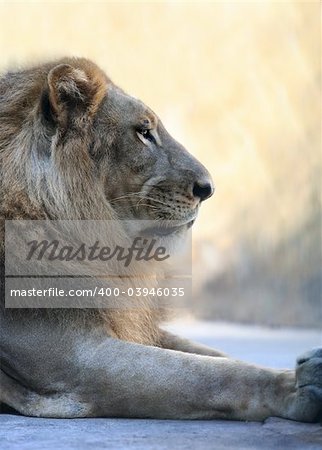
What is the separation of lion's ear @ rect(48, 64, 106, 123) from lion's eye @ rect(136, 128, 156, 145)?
0.18 m

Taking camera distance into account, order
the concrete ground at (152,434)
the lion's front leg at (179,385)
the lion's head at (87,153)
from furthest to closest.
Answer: the lion's head at (87,153)
the lion's front leg at (179,385)
the concrete ground at (152,434)

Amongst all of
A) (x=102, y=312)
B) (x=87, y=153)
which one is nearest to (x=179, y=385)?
(x=102, y=312)

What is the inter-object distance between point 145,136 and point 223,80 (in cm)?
764

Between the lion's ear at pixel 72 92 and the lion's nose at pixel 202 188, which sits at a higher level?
the lion's ear at pixel 72 92

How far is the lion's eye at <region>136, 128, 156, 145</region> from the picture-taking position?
12.5 ft

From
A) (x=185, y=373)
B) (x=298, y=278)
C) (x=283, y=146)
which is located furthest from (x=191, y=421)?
(x=283, y=146)

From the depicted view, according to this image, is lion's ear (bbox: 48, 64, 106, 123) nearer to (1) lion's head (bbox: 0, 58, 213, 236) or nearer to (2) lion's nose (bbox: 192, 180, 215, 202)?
(1) lion's head (bbox: 0, 58, 213, 236)

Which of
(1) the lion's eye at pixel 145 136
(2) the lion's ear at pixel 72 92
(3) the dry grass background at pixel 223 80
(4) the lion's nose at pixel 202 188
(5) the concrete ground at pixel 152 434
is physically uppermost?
(2) the lion's ear at pixel 72 92

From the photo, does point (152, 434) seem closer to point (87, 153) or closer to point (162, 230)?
point (162, 230)

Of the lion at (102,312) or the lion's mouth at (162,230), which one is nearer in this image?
the lion at (102,312)

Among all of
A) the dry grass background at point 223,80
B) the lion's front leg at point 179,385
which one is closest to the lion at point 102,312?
the lion's front leg at point 179,385

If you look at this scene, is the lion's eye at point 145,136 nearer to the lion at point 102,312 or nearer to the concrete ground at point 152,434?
the lion at point 102,312

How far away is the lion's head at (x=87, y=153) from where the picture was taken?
363cm

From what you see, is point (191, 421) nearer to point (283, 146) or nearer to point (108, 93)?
point (108, 93)
